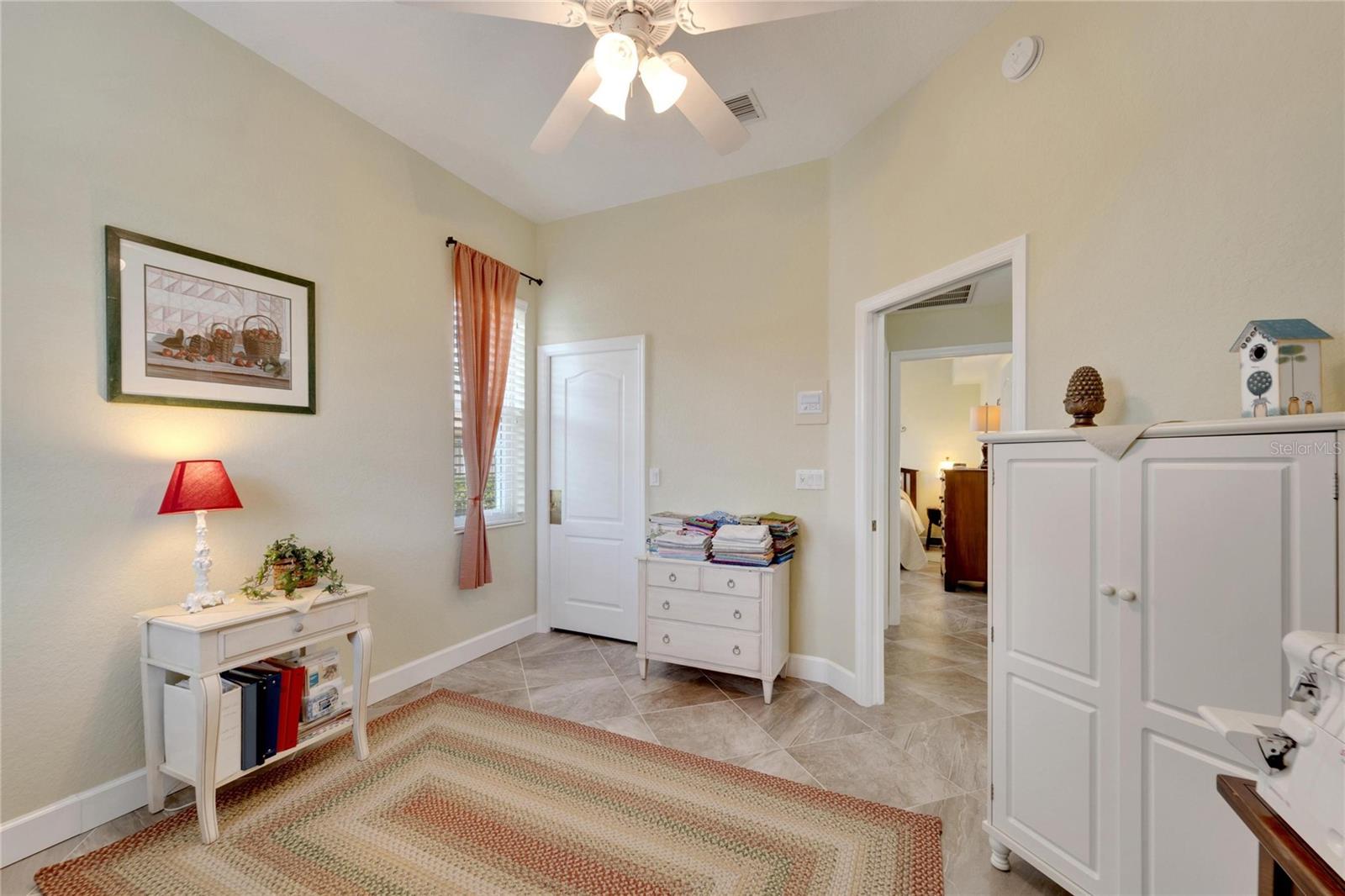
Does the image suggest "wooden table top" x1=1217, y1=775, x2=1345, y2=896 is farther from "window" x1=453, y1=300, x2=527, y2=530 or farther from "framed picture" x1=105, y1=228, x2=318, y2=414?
"window" x1=453, y1=300, x2=527, y2=530

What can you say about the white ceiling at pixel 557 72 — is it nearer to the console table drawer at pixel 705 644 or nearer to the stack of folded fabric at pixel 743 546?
the stack of folded fabric at pixel 743 546

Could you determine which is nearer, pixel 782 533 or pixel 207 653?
pixel 207 653

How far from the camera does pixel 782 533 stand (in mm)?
3057

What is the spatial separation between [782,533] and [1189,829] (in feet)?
6.39

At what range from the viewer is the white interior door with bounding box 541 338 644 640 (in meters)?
3.78


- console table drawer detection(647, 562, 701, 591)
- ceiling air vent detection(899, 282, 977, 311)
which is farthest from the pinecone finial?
ceiling air vent detection(899, 282, 977, 311)

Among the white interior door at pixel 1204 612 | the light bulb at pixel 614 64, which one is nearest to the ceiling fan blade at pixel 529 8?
the light bulb at pixel 614 64

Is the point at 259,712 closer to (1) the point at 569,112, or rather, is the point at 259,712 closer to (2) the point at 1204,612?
(1) the point at 569,112

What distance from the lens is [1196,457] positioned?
123 cm

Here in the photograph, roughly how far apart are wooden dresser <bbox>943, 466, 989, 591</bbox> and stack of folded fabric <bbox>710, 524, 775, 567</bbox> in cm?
321

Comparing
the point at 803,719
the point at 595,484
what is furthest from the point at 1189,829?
the point at 595,484

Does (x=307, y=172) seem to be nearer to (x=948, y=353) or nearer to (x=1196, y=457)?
(x=1196, y=457)

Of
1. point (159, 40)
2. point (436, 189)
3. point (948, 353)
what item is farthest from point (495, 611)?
point (948, 353)

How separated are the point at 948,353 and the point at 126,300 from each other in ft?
15.7
